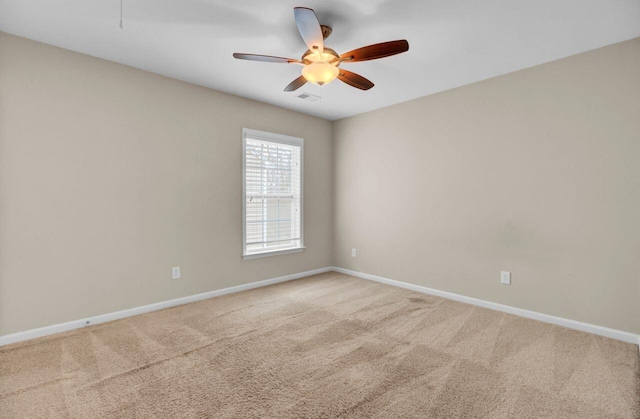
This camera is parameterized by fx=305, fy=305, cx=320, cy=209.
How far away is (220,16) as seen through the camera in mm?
2223

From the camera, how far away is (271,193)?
167 inches

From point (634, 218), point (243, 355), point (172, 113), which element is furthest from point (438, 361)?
point (172, 113)

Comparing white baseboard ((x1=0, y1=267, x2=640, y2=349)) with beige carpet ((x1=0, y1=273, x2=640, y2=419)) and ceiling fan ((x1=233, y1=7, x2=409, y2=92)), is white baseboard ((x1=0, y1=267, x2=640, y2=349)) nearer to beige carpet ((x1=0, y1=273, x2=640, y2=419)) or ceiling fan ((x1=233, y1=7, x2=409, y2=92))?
beige carpet ((x1=0, y1=273, x2=640, y2=419))

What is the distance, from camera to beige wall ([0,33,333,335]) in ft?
8.13

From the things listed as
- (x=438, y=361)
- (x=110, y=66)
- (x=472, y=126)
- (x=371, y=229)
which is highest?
(x=110, y=66)

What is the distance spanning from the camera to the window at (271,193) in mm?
3984

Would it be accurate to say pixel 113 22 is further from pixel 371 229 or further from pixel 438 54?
pixel 371 229

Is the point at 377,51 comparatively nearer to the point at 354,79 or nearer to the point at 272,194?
the point at 354,79

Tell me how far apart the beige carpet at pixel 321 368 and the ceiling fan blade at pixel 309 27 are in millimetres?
2224

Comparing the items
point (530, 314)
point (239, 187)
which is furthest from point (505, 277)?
point (239, 187)

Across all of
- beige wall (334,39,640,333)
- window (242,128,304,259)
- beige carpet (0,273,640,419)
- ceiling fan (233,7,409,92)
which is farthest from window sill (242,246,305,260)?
ceiling fan (233,7,409,92)

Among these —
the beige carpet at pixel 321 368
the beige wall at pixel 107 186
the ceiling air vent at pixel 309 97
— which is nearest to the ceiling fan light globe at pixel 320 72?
the ceiling air vent at pixel 309 97

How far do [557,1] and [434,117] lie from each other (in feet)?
5.72

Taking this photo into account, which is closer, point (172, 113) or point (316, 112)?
point (172, 113)
